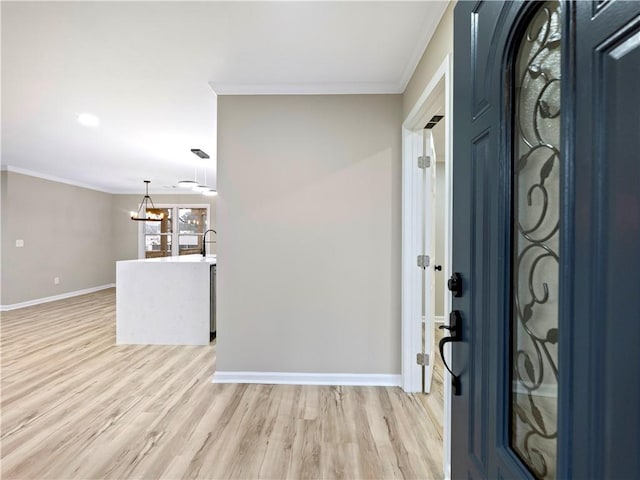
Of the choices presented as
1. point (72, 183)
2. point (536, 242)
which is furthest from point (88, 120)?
point (72, 183)

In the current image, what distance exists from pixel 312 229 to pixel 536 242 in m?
2.12

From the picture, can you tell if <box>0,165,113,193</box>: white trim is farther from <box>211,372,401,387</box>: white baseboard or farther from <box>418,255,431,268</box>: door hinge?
<box>418,255,431,268</box>: door hinge

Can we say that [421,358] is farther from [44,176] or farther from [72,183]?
[72,183]

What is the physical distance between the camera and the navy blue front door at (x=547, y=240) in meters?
0.44

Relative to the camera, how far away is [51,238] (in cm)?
635

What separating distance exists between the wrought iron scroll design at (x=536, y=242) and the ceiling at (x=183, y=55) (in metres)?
1.43

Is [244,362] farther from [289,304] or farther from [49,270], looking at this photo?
[49,270]

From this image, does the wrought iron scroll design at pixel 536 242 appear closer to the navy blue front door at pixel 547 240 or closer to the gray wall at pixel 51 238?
the navy blue front door at pixel 547 240

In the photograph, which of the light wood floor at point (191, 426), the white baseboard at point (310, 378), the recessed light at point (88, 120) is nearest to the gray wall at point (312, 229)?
the white baseboard at point (310, 378)

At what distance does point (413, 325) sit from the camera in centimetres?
261

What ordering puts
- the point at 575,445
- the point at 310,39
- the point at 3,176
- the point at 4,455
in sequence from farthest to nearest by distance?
the point at 3,176 → the point at 310,39 → the point at 4,455 → the point at 575,445

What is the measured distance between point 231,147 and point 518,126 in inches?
95.0

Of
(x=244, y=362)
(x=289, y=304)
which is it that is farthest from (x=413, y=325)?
(x=244, y=362)

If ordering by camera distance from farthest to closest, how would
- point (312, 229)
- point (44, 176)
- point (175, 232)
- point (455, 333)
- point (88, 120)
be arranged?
point (175, 232)
point (44, 176)
point (88, 120)
point (312, 229)
point (455, 333)
